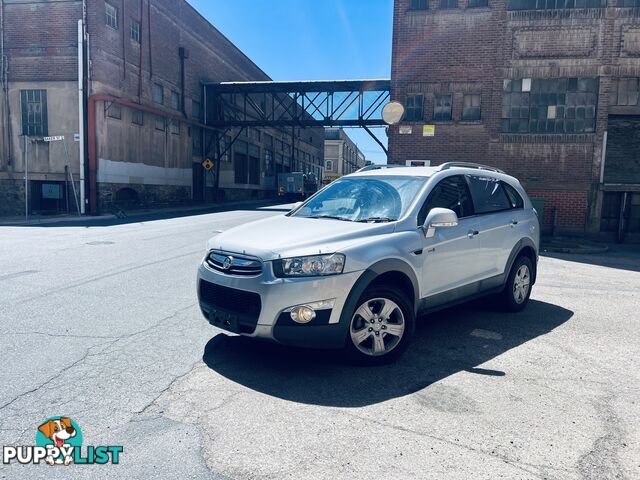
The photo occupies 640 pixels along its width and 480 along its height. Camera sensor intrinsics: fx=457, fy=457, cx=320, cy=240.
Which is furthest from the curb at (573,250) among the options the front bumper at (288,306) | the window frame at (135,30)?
the window frame at (135,30)

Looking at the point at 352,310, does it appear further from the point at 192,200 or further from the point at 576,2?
the point at 192,200

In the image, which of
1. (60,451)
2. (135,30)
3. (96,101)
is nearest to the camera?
(60,451)

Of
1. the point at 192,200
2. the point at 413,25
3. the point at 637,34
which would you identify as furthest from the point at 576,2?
the point at 192,200

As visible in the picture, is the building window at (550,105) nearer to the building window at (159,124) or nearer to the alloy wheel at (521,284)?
the alloy wheel at (521,284)

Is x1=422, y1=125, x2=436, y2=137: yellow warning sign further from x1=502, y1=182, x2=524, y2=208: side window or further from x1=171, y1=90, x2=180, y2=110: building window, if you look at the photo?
x1=171, y1=90, x2=180, y2=110: building window

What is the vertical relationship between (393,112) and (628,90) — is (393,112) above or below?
below

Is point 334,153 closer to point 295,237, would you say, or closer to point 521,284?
point 521,284

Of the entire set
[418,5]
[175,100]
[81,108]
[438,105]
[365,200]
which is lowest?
[365,200]

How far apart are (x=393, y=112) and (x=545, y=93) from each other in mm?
5486

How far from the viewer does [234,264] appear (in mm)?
3969

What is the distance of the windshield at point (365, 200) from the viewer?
463 centimetres

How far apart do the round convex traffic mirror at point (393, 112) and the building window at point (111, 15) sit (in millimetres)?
15542

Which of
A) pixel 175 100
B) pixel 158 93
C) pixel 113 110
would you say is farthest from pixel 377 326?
pixel 175 100

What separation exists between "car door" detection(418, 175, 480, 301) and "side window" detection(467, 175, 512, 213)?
171 millimetres
